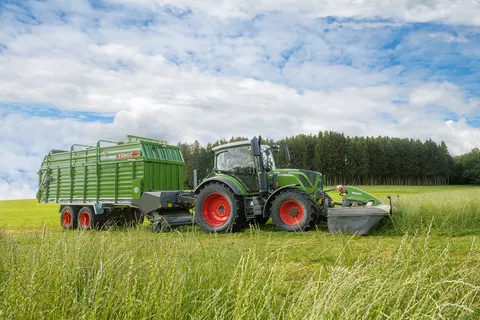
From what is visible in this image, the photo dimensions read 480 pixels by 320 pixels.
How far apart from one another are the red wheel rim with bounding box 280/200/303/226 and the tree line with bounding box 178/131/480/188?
52965 mm

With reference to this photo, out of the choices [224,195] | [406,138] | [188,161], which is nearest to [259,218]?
[224,195]

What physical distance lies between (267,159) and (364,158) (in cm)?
6009

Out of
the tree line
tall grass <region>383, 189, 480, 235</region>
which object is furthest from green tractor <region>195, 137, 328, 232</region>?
the tree line

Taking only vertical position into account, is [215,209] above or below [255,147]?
below

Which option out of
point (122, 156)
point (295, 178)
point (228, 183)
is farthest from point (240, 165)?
point (122, 156)

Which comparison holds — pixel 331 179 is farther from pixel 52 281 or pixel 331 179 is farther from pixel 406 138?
pixel 52 281

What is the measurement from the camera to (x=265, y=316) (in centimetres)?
325

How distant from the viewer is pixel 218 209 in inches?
484

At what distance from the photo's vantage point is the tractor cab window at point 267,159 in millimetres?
12312

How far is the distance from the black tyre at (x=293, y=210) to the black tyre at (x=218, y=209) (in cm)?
112

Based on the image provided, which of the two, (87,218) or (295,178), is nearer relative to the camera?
A: (295,178)

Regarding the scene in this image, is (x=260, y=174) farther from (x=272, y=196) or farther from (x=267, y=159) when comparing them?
(x=267, y=159)

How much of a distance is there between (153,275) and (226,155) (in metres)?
9.28

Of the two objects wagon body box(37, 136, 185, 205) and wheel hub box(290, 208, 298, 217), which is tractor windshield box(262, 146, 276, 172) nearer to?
wheel hub box(290, 208, 298, 217)
